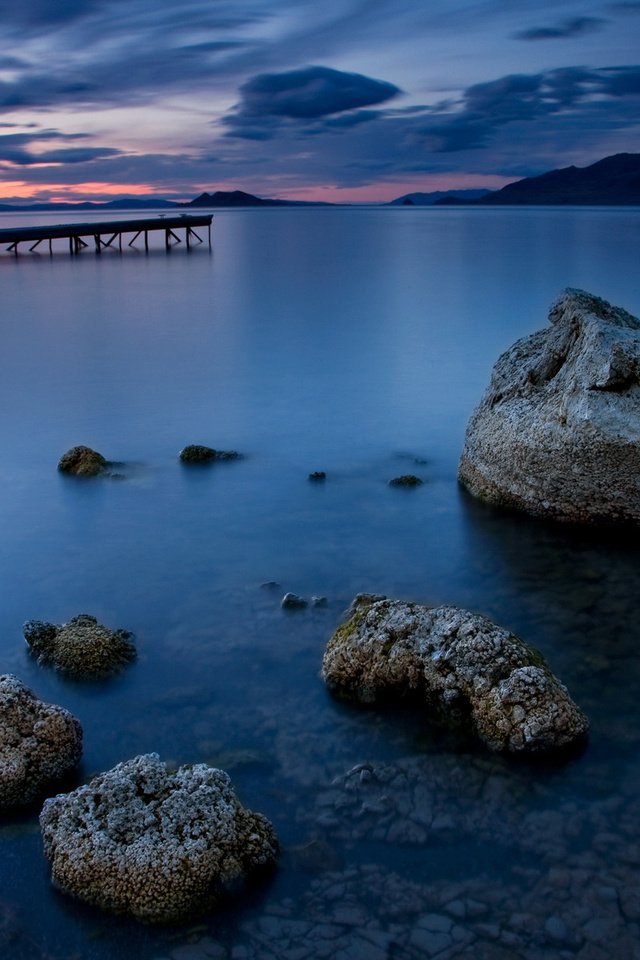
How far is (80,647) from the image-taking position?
27.9ft

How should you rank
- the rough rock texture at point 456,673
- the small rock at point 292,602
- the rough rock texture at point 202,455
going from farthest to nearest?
the rough rock texture at point 202,455 < the small rock at point 292,602 < the rough rock texture at point 456,673

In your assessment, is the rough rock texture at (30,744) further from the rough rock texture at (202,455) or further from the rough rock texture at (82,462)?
the rough rock texture at (202,455)

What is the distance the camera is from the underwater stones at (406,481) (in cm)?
1362

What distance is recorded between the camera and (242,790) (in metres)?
6.72

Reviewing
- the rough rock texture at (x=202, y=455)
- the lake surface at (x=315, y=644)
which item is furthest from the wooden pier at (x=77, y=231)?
the rough rock texture at (x=202, y=455)

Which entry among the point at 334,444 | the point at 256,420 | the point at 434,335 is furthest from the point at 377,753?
the point at 434,335

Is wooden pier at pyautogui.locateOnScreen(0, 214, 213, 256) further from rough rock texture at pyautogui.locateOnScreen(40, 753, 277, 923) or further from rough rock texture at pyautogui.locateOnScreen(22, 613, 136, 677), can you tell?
rough rock texture at pyautogui.locateOnScreen(40, 753, 277, 923)

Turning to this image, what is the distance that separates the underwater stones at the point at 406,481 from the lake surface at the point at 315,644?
285mm

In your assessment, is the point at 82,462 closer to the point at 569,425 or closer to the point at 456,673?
the point at 569,425

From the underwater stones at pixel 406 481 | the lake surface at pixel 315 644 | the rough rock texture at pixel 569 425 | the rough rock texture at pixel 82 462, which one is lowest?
the lake surface at pixel 315 644

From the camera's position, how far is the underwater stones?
1362 centimetres

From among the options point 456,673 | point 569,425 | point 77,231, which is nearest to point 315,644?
point 456,673

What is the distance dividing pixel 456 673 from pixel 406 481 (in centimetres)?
638

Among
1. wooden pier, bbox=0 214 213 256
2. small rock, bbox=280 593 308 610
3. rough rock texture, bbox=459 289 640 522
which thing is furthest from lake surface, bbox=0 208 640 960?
wooden pier, bbox=0 214 213 256
